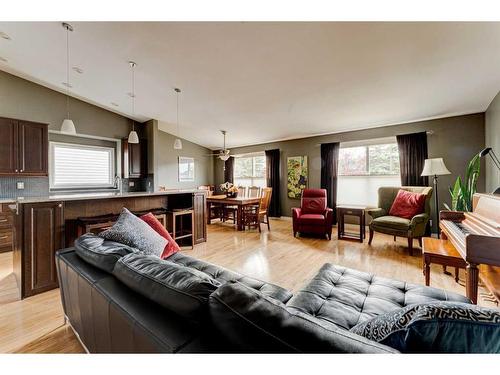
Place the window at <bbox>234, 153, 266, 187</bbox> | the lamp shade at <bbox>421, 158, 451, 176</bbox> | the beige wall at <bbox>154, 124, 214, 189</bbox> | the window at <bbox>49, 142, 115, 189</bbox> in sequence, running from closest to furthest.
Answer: the lamp shade at <bbox>421, 158, 451, 176</bbox>, the window at <bbox>49, 142, 115, 189</bbox>, the beige wall at <bbox>154, 124, 214, 189</bbox>, the window at <bbox>234, 153, 266, 187</bbox>

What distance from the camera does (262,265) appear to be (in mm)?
3000

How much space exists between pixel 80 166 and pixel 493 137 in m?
7.90

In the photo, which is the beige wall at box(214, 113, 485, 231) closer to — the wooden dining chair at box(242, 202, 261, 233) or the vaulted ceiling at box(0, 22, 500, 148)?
the vaulted ceiling at box(0, 22, 500, 148)

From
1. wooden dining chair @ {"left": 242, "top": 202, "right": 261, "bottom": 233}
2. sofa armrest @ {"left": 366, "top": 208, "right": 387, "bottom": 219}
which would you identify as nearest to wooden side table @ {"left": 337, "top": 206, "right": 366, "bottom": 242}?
sofa armrest @ {"left": 366, "top": 208, "right": 387, "bottom": 219}

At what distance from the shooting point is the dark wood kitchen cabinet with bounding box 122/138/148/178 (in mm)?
5586

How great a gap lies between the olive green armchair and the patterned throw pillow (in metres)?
3.31

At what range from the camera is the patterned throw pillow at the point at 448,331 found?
1.80ft

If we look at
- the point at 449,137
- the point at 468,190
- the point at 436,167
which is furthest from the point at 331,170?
the point at 468,190

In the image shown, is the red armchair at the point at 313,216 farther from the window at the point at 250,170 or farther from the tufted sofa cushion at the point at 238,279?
the tufted sofa cushion at the point at 238,279

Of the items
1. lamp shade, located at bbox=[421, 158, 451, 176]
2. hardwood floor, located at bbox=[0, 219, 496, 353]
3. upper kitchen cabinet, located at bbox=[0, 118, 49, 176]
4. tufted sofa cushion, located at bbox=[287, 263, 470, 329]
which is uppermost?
upper kitchen cabinet, located at bbox=[0, 118, 49, 176]

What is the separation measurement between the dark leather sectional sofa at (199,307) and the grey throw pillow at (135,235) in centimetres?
15

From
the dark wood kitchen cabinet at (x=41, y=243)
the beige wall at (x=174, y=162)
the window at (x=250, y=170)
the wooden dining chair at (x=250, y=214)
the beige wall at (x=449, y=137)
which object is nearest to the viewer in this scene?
the dark wood kitchen cabinet at (x=41, y=243)

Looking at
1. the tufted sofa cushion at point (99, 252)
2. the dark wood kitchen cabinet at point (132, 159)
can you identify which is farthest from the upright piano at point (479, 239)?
the dark wood kitchen cabinet at point (132, 159)
